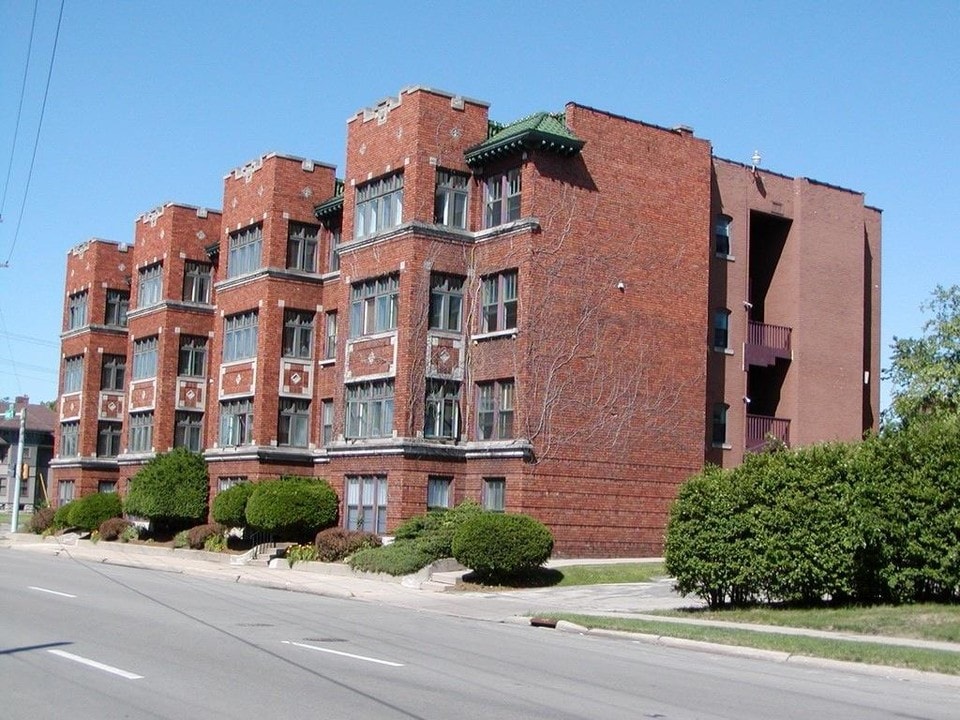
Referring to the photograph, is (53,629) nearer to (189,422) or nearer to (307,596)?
(307,596)

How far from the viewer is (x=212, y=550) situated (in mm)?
42250

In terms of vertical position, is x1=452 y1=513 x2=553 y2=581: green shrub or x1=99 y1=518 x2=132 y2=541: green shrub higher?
x1=452 y1=513 x2=553 y2=581: green shrub

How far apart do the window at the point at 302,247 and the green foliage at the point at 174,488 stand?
8707mm

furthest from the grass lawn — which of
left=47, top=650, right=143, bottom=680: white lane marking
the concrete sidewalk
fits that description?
left=47, top=650, right=143, bottom=680: white lane marking

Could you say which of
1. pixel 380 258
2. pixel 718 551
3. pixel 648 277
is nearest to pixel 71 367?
pixel 380 258

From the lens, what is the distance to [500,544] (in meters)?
29.7

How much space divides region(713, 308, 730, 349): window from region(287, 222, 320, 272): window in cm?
1439

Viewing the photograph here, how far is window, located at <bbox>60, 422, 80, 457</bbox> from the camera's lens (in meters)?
59.0

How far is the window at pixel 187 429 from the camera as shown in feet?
170

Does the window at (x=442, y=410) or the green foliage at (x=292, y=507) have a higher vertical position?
the window at (x=442, y=410)

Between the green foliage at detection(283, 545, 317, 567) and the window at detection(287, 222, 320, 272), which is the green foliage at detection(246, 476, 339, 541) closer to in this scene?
the green foliage at detection(283, 545, 317, 567)

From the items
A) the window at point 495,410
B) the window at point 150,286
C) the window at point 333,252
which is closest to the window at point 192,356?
the window at point 150,286

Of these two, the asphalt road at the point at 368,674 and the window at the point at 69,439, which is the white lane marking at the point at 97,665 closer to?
the asphalt road at the point at 368,674

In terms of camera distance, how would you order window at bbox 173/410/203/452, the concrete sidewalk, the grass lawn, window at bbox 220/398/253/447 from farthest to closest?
window at bbox 173/410/203/452 → window at bbox 220/398/253/447 → the concrete sidewalk → the grass lawn
